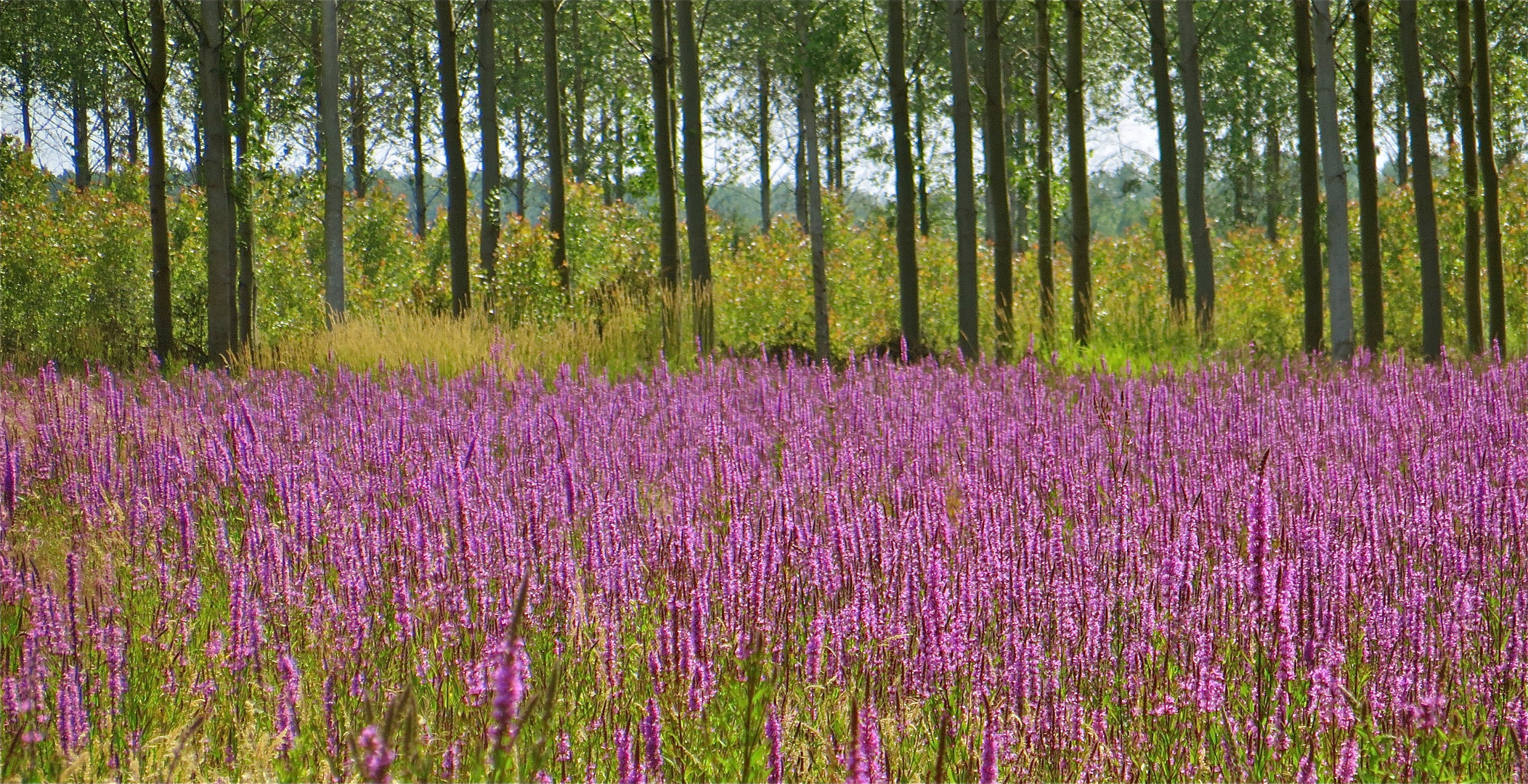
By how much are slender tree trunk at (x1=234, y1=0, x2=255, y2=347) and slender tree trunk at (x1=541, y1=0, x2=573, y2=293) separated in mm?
4680

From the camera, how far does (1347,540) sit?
3.66 metres

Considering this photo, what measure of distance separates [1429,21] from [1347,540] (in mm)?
20485

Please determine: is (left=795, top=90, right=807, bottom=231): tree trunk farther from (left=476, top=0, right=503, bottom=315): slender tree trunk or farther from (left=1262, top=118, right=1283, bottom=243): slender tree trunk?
(left=476, top=0, right=503, bottom=315): slender tree trunk

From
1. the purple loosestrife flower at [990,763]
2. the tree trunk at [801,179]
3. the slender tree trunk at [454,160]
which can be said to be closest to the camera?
the purple loosestrife flower at [990,763]

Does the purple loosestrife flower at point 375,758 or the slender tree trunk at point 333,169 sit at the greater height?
the slender tree trunk at point 333,169

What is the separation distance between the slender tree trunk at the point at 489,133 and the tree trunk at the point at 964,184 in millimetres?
6629

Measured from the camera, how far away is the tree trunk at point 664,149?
57.7ft

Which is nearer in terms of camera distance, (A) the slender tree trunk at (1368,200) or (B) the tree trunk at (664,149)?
(A) the slender tree trunk at (1368,200)

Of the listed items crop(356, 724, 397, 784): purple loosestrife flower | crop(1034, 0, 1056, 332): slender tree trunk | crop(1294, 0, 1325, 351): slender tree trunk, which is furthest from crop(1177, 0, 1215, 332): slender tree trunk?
crop(356, 724, 397, 784): purple loosestrife flower

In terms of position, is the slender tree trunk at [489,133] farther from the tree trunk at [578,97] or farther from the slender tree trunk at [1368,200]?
the slender tree trunk at [1368,200]

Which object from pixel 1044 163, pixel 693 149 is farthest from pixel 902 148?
pixel 1044 163

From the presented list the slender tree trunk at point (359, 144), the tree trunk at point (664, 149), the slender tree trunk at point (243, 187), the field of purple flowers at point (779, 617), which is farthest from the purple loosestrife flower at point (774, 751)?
the slender tree trunk at point (359, 144)

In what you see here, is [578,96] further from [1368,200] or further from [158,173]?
[1368,200]

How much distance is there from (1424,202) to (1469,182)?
330 centimetres
